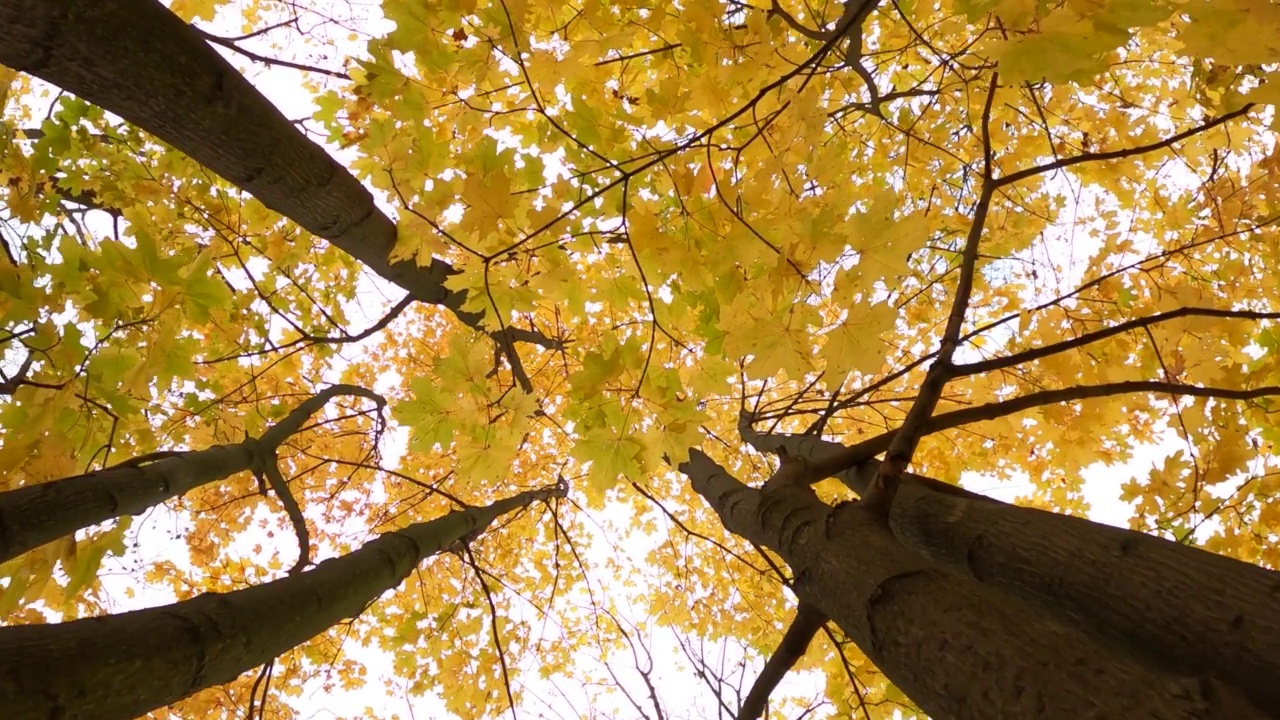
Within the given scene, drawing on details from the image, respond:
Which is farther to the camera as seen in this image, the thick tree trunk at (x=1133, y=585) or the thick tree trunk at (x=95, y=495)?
the thick tree trunk at (x=95, y=495)

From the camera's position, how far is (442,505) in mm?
5246

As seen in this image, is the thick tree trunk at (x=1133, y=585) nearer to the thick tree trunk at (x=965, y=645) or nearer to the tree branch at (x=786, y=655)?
the thick tree trunk at (x=965, y=645)

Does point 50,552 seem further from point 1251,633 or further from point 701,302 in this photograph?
point 1251,633

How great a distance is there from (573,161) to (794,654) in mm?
1256

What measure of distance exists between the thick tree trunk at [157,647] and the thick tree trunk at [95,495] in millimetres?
372

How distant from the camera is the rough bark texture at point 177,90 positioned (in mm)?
1077

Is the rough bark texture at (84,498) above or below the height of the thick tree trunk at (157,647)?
above

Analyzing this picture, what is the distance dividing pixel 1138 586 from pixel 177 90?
74.9 inches

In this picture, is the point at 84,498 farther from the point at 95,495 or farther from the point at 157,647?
the point at 157,647

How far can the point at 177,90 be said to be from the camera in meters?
1.26

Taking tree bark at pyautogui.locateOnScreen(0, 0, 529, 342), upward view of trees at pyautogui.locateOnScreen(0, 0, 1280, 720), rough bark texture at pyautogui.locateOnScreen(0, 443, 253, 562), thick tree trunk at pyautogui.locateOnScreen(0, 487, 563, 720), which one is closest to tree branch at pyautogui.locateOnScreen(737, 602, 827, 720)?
upward view of trees at pyautogui.locateOnScreen(0, 0, 1280, 720)

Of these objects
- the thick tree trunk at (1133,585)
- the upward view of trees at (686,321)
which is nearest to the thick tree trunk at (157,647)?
the upward view of trees at (686,321)

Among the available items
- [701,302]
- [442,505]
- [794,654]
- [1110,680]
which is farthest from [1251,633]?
[442,505]

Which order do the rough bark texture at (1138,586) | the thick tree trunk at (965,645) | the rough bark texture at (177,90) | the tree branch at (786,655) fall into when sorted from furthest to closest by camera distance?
the tree branch at (786,655) → the rough bark texture at (177,90) → the rough bark texture at (1138,586) → the thick tree trunk at (965,645)
